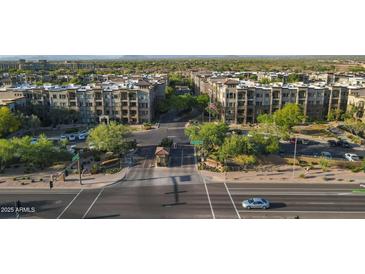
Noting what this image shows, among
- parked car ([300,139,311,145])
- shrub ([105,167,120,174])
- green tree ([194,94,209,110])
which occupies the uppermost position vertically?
green tree ([194,94,209,110])

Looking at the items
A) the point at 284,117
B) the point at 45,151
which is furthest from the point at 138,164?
the point at 284,117

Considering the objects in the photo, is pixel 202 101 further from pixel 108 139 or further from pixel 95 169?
pixel 95 169

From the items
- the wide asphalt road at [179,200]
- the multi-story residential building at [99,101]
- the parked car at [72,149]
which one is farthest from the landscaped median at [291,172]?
the multi-story residential building at [99,101]

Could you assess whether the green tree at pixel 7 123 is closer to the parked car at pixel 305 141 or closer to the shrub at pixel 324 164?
the parked car at pixel 305 141

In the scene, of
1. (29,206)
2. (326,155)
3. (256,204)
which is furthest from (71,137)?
(326,155)

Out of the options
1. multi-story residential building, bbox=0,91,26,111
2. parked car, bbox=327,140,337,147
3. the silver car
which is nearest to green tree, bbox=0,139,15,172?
multi-story residential building, bbox=0,91,26,111

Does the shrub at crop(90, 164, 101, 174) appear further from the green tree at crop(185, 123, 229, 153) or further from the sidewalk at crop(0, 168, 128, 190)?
the green tree at crop(185, 123, 229, 153)

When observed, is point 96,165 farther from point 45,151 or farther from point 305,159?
point 305,159

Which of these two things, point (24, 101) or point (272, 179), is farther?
point (24, 101)
